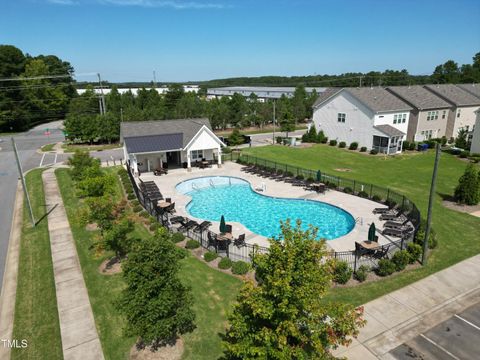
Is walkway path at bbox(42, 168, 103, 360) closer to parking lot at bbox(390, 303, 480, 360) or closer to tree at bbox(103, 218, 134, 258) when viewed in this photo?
tree at bbox(103, 218, 134, 258)

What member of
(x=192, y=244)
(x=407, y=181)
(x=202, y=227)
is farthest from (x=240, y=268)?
(x=407, y=181)

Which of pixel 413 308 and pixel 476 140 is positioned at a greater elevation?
pixel 476 140

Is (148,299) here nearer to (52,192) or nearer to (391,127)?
(52,192)

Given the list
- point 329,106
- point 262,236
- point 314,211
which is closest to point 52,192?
point 262,236

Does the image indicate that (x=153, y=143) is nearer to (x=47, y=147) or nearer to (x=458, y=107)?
(x=47, y=147)

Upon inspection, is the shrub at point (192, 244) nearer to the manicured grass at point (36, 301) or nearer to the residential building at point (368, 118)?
the manicured grass at point (36, 301)

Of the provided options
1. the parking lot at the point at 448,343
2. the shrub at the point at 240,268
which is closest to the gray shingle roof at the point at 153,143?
the shrub at the point at 240,268
